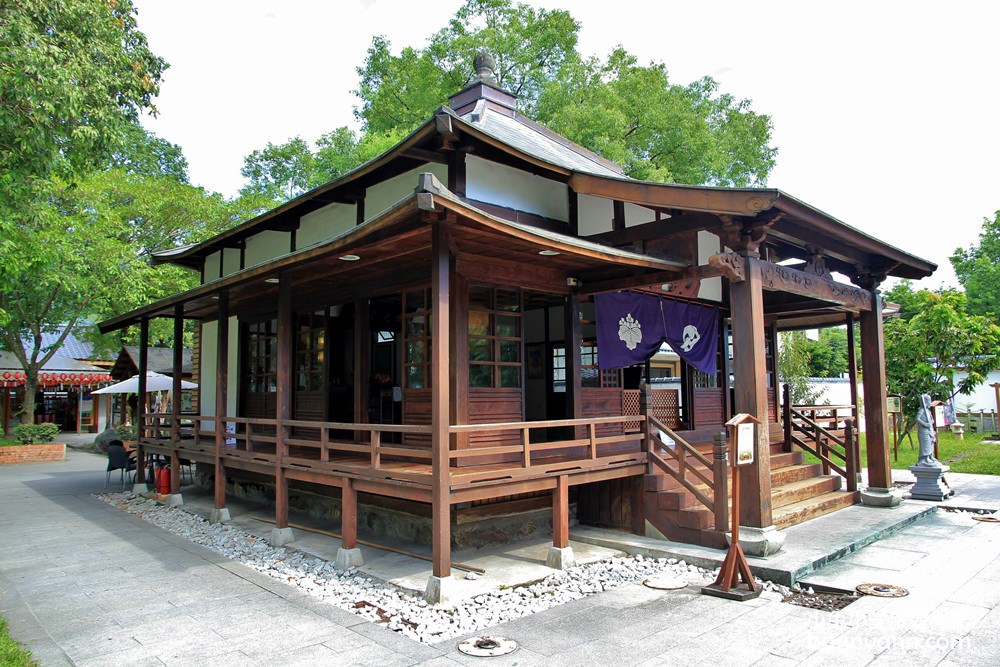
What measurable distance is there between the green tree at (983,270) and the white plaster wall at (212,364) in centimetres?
3758

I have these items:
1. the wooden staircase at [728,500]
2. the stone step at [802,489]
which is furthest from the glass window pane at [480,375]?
the stone step at [802,489]

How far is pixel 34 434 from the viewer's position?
2123cm

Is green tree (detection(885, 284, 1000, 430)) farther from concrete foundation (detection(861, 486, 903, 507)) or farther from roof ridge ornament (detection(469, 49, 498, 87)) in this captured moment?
roof ridge ornament (detection(469, 49, 498, 87))

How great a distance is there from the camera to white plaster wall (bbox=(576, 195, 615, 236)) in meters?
8.62

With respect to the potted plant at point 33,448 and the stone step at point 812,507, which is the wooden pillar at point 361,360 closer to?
the stone step at point 812,507

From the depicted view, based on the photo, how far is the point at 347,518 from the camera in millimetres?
7176

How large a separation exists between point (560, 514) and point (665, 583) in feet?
4.14

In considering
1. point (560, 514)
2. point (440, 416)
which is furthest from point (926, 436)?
point (440, 416)

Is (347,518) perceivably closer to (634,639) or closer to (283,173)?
(634,639)

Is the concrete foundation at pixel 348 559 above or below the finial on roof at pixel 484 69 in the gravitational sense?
below

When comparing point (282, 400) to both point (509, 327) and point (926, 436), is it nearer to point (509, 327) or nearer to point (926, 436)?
point (509, 327)

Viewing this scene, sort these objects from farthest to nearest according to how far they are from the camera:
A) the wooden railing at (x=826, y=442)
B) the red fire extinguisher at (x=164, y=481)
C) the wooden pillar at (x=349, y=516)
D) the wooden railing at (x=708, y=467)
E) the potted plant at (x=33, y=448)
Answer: the potted plant at (x=33, y=448)
the red fire extinguisher at (x=164, y=481)
the wooden railing at (x=826, y=442)
the wooden pillar at (x=349, y=516)
the wooden railing at (x=708, y=467)

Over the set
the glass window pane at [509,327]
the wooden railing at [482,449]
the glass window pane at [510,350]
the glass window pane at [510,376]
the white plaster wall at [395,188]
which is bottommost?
the wooden railing at [482,449]

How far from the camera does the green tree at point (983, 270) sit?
3516cm
